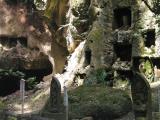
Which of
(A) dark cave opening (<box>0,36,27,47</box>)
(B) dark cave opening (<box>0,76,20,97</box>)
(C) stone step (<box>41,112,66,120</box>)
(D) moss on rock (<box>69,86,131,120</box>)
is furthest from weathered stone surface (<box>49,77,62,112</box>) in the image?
(A) dark cave opening (<box>0,36,27,47</box>)

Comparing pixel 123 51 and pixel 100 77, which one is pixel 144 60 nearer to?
pixel 123 51

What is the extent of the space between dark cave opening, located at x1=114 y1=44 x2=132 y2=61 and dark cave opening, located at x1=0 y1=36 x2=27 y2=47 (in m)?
8.36

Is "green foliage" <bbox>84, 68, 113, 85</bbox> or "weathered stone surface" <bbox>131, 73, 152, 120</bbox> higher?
"green foliage" <bbox>84, 68, 113, 85</bbox>

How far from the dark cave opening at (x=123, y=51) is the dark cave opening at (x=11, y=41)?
329 inches

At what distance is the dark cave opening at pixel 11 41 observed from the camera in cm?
2689

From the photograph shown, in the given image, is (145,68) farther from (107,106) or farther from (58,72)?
(58,72)

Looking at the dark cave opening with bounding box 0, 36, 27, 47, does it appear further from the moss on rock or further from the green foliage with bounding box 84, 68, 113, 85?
the moss on rock

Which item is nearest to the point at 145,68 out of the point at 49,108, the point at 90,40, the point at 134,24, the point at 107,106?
the point at 134,24

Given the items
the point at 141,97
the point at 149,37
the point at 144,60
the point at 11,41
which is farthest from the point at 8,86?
the point at 141,97

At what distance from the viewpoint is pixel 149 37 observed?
1953 cm

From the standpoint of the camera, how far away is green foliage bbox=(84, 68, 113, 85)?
19.6 metres

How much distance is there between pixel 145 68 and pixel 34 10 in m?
10.8

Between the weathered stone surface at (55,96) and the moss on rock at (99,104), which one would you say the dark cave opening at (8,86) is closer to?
the moss on rock at (99,104)

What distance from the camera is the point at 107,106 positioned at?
13.8 metres
